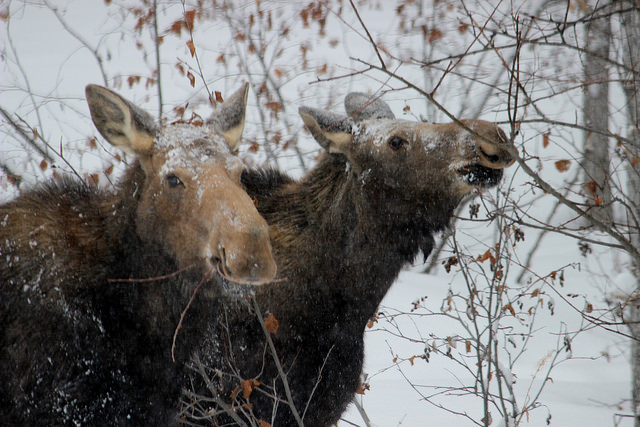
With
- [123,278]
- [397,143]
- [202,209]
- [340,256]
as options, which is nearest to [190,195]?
[202,209]

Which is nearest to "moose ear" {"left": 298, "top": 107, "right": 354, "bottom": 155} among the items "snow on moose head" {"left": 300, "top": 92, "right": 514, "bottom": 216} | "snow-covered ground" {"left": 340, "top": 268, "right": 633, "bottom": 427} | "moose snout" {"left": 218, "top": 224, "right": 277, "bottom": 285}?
"snow on moose head" {"left": 300, "top": 92, "right": 514, "bottom": 216}

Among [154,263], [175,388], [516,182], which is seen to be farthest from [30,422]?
[516,182]

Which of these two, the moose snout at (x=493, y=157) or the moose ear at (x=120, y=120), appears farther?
the moose snout at (x=493, y=157)

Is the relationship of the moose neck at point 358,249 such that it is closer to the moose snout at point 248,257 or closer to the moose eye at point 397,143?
the moose eye at point 397,143

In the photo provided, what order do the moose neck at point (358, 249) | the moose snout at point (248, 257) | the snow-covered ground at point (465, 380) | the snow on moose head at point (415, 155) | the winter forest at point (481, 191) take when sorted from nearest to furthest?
the moose snout at point (248, 257) < the snow on moose head at point (415, 155) < the winter forest at point (481, 191) < the moose neck at point (358, 249) < the snow-covered ground at point (465, 380)

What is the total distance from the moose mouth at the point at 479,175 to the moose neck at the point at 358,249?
247 millimetres

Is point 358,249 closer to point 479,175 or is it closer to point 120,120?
point 479,175

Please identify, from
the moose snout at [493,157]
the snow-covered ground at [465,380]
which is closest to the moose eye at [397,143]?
the moose snout at [493,157]

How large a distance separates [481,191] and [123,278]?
243 cm

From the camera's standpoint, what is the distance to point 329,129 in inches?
182

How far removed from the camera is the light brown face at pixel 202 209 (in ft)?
10.1

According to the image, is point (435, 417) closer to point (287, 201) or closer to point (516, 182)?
point (287, 201)

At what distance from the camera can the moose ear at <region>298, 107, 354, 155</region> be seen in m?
4.63

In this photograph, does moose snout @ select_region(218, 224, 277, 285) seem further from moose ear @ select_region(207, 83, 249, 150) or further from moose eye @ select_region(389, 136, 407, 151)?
moose eye @ select_region(389, 136, 407, 151)
